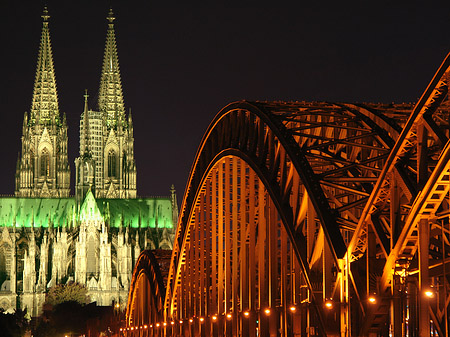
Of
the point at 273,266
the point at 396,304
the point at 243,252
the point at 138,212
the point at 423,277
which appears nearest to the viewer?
the point at 423,277

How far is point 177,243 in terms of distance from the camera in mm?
58938

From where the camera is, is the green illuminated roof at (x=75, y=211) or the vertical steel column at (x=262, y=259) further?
the green illuminated roof at (x=75, y=211)

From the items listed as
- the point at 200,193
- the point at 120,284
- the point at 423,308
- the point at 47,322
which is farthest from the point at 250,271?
the point at 120,284

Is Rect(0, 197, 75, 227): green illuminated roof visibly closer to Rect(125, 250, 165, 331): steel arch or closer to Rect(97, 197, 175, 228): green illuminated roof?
Rect(97, 197, 175, 228): green illuminated roof

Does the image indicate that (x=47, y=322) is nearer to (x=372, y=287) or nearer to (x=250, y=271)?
(x=250, y=271)

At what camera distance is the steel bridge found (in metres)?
26.1

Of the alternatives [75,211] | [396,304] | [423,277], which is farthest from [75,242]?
[423,277]

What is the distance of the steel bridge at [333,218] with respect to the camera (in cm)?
2611

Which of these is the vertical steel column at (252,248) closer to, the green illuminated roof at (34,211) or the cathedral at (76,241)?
the cathedral at (76,241)

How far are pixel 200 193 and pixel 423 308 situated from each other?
27.4 metres

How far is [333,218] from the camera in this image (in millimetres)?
30234

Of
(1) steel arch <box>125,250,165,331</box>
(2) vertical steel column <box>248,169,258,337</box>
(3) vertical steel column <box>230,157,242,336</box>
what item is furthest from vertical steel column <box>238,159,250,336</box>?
(1) steel arch <box>125,250,165,331</box>

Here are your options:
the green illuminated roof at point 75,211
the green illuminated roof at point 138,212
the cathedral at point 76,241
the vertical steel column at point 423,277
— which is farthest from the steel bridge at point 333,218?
the green illuminated roof at point 138,212

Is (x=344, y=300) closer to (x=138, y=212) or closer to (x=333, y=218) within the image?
(x=333, y=218)
